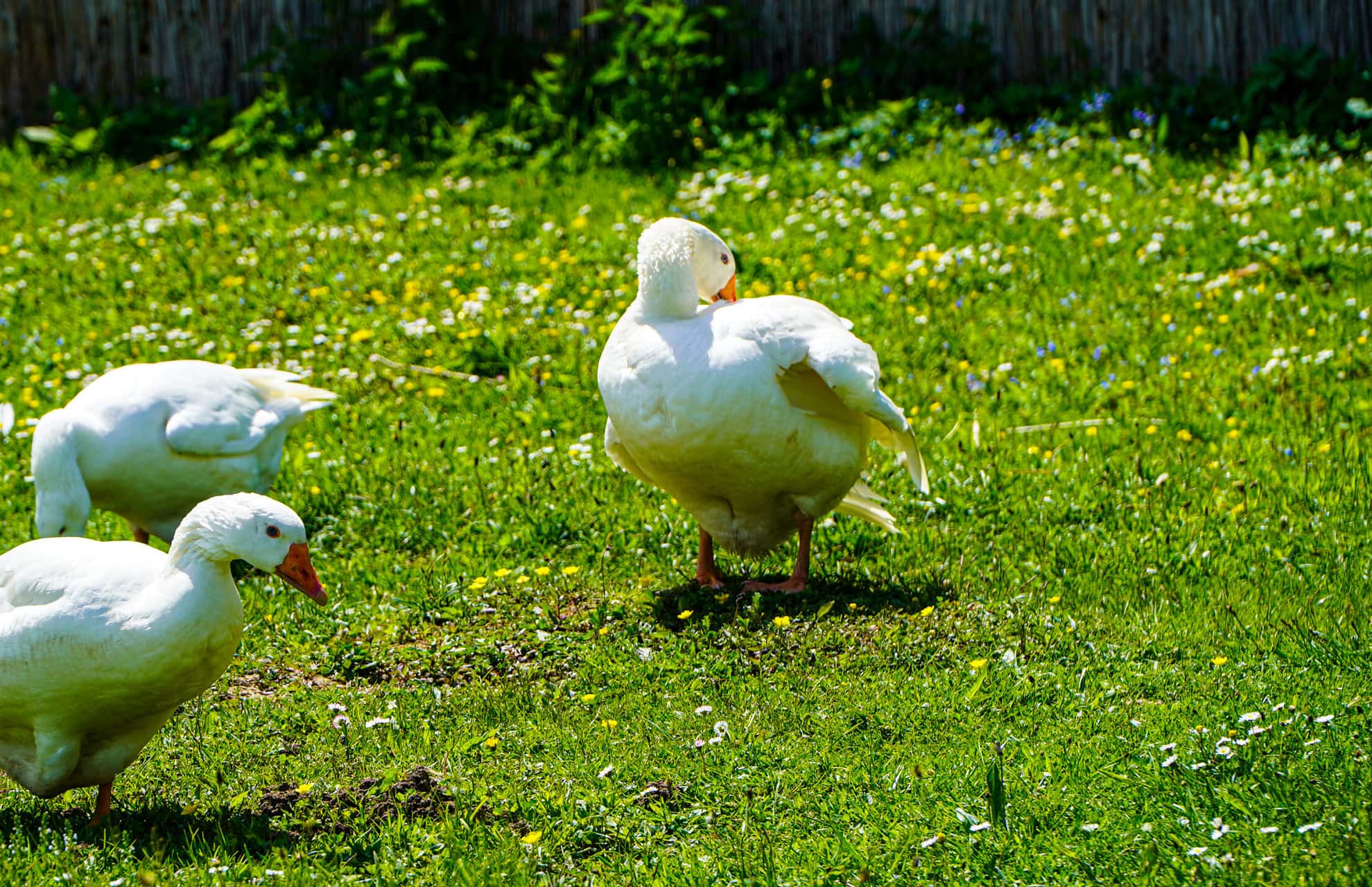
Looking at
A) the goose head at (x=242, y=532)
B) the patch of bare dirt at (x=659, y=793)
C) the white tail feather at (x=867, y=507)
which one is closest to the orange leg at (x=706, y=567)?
the white tail feather at (x=867, y=507)

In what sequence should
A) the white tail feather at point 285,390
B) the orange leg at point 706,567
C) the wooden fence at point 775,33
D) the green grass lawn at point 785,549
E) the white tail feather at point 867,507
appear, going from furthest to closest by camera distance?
the wooden fence at point 775,33
the white tail feather at point 285,390
the white tail feather at point 867,507
the orange leg at point 706,567
the green grass lawn at point 785,549

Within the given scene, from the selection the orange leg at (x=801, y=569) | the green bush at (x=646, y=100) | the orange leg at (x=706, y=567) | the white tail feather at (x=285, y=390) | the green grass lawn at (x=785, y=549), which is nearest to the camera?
the green grass lawn at (x=785, y=549)

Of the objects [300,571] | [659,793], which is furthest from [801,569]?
[300,571]

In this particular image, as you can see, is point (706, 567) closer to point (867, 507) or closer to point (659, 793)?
point (867, 507)

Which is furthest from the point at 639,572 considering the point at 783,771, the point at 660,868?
the point at 660,868

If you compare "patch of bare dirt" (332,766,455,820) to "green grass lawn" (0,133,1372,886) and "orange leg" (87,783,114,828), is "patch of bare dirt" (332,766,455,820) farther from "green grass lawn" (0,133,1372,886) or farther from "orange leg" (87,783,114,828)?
"orange leg" (87,783,114,828)

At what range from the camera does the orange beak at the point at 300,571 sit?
4297 millimetres

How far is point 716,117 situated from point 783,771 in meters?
7.56

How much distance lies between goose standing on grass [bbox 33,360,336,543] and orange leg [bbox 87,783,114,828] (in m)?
1.86

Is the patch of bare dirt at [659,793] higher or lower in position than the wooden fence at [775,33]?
lower

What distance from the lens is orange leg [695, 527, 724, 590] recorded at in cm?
610

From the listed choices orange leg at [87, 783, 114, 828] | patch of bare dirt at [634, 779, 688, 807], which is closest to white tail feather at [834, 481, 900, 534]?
patch of bare dirt at [634, 779, 688, 807]

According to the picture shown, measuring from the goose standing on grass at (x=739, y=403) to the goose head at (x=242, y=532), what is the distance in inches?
66.2

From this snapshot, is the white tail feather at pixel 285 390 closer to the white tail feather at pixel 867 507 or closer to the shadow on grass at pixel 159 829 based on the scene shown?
the white tail feather at pixel 867 507
